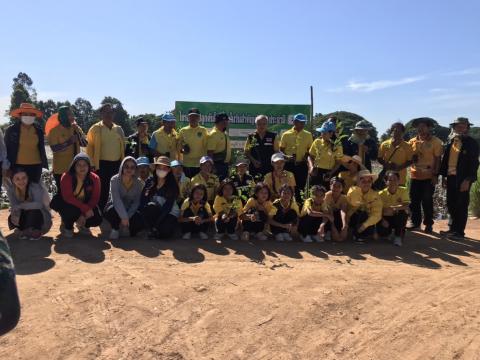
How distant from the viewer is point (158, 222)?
6.54m

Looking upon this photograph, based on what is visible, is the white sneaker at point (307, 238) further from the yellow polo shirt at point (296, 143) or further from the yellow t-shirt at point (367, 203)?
the yellow polo shirt at point (296, 143)

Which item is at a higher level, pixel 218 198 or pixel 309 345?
pixel 218 198

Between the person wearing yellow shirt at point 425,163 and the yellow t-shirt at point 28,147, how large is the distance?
6206mm

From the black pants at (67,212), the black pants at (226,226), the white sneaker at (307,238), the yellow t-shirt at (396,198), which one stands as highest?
the yellow t-shirt at (396,198)

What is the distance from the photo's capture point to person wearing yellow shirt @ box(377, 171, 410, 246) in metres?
6.82

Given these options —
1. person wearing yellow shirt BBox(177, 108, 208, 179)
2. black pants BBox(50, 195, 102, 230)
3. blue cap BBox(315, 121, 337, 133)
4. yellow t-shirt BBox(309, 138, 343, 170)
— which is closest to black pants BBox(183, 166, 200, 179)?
person wearing yellow shirt BBox(177, 108, 208, 179)

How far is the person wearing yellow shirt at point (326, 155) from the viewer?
7469 mm

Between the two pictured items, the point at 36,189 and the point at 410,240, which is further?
the point at 410,240

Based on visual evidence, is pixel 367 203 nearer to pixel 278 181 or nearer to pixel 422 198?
pixel 278 181

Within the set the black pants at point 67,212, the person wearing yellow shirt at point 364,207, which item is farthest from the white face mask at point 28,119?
the person wearing yellow shirt at point 364,207

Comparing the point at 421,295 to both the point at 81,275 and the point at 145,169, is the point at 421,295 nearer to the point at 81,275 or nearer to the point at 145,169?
the point at 81,275

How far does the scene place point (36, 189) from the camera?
21.0 feet

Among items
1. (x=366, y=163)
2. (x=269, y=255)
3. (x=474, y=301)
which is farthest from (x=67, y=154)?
(x=474, y=301)

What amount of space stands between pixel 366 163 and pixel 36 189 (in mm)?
5349
